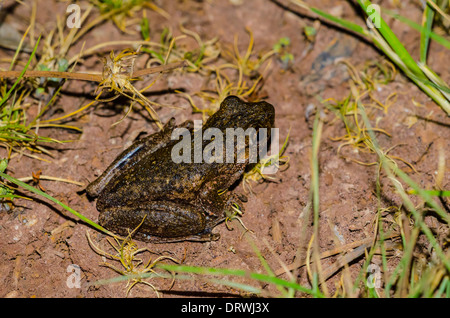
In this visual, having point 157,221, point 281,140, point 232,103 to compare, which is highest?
point 232,103

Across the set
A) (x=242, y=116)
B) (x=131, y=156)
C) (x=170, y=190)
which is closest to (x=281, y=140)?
(x=242, y=116)

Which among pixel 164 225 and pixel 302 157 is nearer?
pixel 164 225

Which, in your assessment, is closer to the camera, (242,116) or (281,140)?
(242,116)

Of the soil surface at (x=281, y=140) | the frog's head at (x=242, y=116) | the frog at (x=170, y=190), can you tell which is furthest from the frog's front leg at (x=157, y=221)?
the frog's head at (x=242, y=116)

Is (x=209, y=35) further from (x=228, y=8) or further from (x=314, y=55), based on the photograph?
(x=314, y=55)

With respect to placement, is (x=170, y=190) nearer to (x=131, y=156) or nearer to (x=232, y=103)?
(x=131, y=156)

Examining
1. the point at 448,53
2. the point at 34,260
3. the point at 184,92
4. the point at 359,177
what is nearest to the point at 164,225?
the point at 34,260
